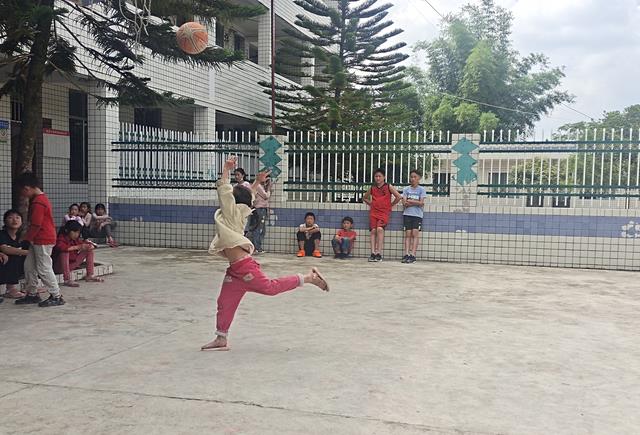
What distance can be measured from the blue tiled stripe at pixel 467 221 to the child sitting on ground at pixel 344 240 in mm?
208

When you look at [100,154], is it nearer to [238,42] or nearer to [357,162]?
[357,162]

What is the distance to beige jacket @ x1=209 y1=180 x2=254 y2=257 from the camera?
14.2ft

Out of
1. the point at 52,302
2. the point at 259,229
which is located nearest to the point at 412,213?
the point at 259,229

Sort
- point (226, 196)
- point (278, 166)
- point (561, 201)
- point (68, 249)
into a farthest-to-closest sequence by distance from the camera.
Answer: point (278, 166) → point (561, 201) → point (68, 249) → point (226, 196)

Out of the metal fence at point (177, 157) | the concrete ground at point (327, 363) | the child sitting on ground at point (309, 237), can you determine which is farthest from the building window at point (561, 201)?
the metal fence at point (177, 157)

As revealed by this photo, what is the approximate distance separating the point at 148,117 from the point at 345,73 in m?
5.50

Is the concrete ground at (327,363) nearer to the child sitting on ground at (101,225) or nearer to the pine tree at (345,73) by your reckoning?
the child sitting on ground at (101,225)

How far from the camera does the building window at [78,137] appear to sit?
1248cm

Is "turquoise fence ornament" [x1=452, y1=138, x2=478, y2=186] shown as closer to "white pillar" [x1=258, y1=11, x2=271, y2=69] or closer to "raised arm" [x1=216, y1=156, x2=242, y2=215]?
"raised arm" [x1=216, y1=156, x2=242, y2=215]

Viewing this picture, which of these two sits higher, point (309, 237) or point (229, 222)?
point (229, 222)

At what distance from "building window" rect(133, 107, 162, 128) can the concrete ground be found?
9.87 m

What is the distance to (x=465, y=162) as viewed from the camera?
981cm

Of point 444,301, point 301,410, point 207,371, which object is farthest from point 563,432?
point 444,301

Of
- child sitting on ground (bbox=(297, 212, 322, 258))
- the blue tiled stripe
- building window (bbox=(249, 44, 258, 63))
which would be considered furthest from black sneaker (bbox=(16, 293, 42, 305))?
building window (bbox=(249, 44, 258, 63))
